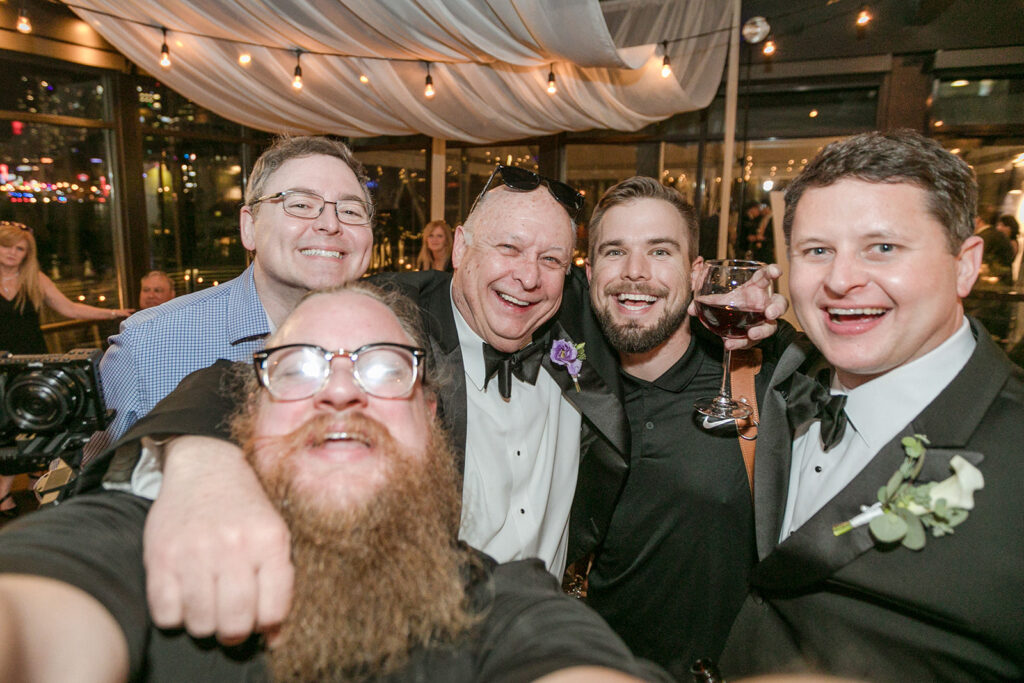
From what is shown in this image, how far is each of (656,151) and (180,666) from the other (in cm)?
770

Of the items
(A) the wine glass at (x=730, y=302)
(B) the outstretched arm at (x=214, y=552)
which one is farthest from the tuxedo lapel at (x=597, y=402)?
(B) the outstretched arm at (x=214, y=552)

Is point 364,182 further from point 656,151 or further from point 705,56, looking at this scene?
point 656,151

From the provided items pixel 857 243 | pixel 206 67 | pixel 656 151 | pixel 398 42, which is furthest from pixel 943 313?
pixel 656 151

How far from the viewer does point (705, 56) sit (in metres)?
5.43

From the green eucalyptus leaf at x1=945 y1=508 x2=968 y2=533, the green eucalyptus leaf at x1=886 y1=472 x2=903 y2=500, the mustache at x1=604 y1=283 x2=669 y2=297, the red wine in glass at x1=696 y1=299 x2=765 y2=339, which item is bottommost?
the green eucalyptus leaf at x1=945 y1=508 x2=968 y2=533

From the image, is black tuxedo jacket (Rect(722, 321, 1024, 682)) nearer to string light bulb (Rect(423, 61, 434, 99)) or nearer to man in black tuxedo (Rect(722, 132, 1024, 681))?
man in black tuxedo (Rect(722, 132, 1024, 681))

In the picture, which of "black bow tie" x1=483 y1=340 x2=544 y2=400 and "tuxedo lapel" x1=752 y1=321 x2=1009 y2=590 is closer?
"tuxedo lapel" x1=752 y1=321 x2=1009 y2=590

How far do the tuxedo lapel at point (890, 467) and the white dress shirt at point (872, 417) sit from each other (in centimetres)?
4

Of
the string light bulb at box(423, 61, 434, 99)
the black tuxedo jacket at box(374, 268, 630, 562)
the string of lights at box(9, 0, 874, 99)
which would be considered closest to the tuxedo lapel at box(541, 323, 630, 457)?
the black tuxedo jacket at box(374, 268, 630, 562)

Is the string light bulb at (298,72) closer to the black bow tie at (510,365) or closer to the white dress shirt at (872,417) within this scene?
the black bow tie at (510,365)

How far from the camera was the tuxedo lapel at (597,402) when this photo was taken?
2.03 metres

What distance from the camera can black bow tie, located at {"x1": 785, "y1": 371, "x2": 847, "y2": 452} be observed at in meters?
1.48

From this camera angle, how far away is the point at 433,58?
449cm

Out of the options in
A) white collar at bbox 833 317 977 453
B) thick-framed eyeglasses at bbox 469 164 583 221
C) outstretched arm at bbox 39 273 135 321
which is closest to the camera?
white collar at bbox 833 317 977 453
